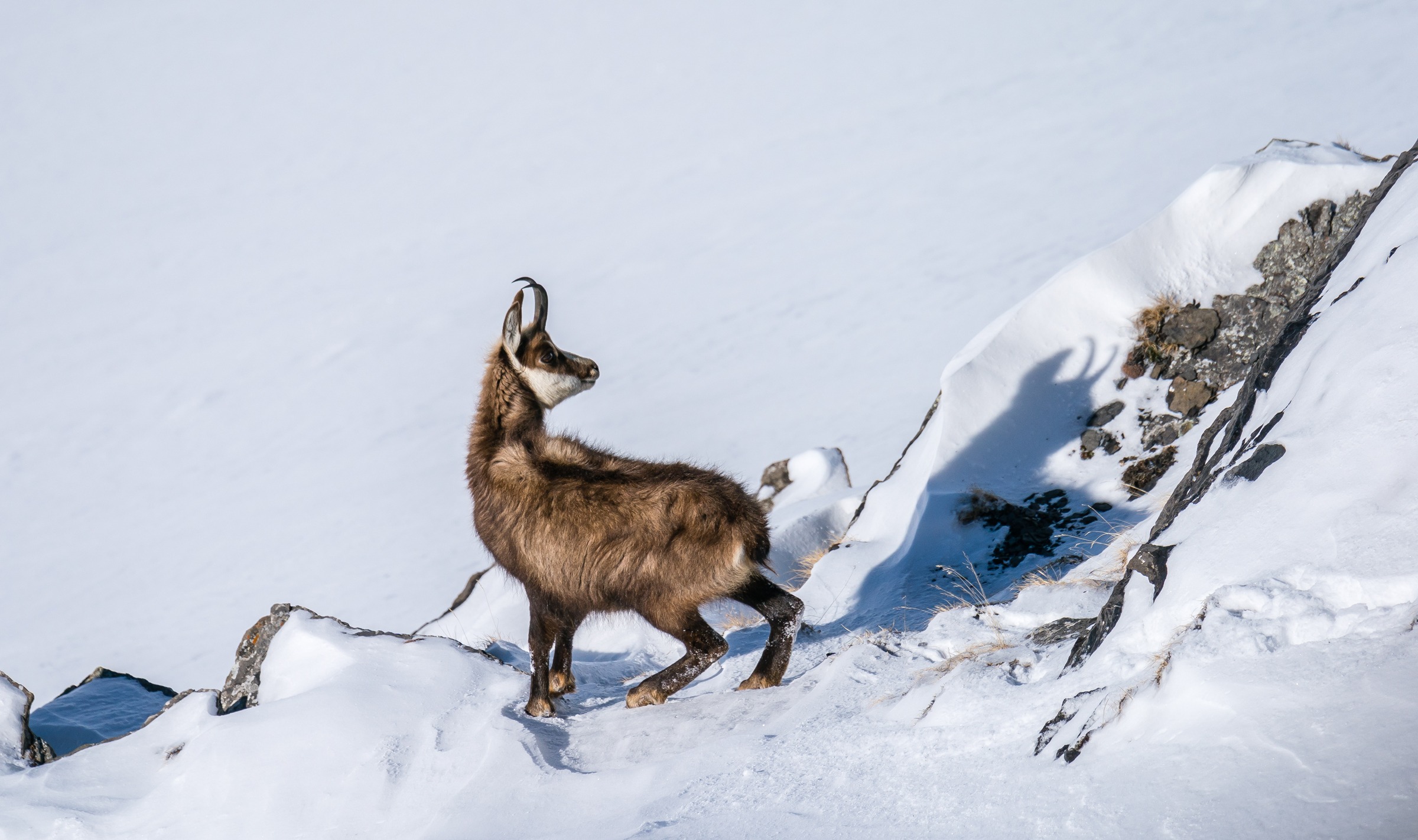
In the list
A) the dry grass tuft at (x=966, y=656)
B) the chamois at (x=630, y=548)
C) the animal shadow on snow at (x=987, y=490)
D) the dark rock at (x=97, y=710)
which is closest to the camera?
the dry grass tuft at (x=966, y=656)

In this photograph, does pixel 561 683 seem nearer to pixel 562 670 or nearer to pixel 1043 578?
pixel 562 670

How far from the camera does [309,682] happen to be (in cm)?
533

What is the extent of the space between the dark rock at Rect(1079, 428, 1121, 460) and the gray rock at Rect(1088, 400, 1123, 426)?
0.21 ft

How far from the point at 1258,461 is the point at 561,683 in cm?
373

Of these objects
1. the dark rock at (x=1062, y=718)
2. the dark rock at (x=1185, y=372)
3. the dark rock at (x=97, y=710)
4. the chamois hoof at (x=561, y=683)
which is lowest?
the dark rock at (x=1185, y=372)

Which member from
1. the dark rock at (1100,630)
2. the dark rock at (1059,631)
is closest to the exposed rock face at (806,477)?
the dark rock at (1059,631)

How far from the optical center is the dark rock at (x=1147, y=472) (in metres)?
6.86

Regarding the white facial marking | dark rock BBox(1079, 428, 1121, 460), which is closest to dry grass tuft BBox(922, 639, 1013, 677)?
the white facial marking

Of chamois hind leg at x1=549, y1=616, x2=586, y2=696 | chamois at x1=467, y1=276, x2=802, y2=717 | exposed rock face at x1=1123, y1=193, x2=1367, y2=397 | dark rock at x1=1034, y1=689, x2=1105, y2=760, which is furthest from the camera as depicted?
exposed rock face at x1=1123, y1=193, x2=1367, y2=397

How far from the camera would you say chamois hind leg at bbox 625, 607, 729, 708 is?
5094mm

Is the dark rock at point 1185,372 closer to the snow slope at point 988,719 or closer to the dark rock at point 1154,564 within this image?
the snow slope at point 988,719

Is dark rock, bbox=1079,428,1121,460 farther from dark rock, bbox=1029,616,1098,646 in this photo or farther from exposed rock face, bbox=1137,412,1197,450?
dark rock, bbox=1029,616,1098,646

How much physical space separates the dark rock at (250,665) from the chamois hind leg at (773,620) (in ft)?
9.15

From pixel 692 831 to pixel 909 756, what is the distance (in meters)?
0.77
